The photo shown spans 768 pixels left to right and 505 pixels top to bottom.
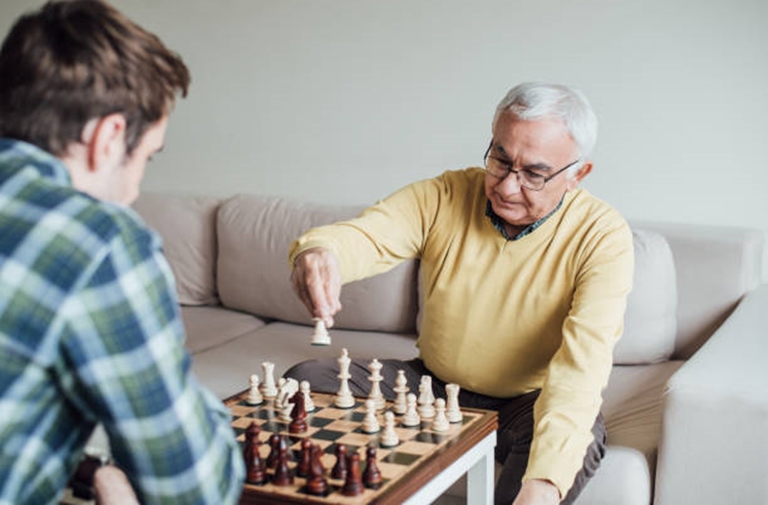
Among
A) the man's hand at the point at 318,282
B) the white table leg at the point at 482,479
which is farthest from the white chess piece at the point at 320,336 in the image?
the white table leg at the point at 482,479

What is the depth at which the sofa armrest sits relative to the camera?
81.5 inches

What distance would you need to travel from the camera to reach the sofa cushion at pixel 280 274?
3.20 m

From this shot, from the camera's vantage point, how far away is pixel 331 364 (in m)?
2.36

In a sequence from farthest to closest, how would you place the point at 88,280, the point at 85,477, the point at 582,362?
1. the point at 582,362
2. the point at 85,477
3. the point at 88,280

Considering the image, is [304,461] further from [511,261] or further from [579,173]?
[579,173]

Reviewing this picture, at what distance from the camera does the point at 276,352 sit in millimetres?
3045

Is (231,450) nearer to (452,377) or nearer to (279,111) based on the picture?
(452,377)

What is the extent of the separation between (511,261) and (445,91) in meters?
1.23

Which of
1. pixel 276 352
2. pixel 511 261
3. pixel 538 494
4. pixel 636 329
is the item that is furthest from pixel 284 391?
pixel 636 329

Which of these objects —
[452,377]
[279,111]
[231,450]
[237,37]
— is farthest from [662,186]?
[231,450]

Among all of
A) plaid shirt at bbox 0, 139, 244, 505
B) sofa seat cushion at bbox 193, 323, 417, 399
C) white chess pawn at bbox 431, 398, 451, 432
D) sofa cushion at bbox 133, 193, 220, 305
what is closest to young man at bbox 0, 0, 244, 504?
plaid shirt at bbox 0, 139, 244, 505

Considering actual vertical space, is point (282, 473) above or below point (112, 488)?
below

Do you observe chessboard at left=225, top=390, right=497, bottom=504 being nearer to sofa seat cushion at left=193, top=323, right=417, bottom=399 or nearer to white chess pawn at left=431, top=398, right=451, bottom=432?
white chess pawn at left=431, top=398, right=451, bottom=432

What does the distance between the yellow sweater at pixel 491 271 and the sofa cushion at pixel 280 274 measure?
0.76 metres
